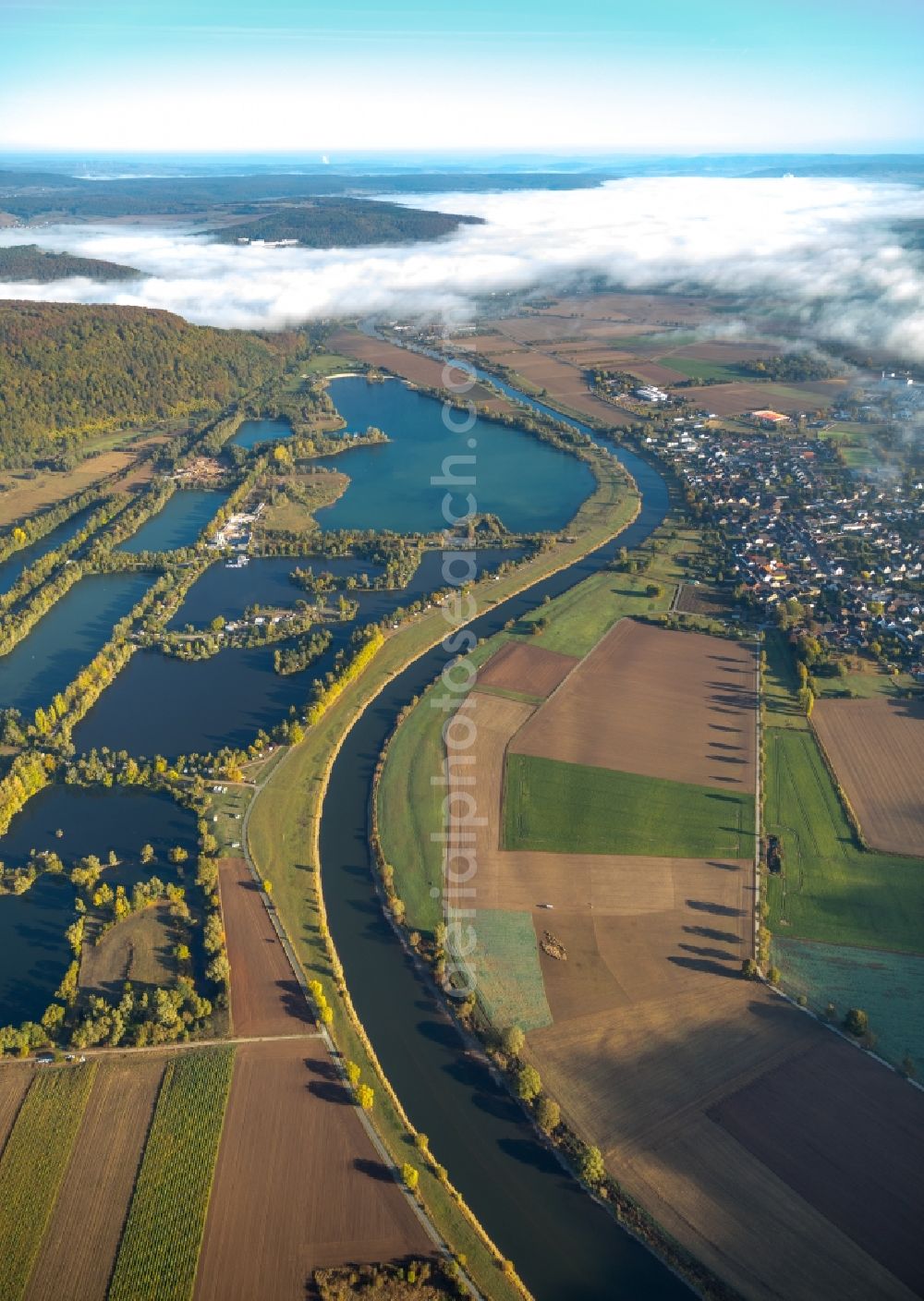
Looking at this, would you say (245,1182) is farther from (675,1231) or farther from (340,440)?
(340,440)

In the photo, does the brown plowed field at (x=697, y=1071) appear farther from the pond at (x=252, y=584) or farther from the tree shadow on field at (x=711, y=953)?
the pond at (x=252, y=584)

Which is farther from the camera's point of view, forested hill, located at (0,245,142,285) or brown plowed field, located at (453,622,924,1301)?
forested hill, located at (0,245,142,285)

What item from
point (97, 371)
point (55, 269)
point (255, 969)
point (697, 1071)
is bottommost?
point (697, 1071)

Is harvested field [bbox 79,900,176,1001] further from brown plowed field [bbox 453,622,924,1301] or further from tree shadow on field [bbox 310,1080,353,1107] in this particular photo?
brown plowed field [bbox 453,622,924,1301]

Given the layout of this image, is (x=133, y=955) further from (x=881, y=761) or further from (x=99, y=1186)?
(x=881, y=761)

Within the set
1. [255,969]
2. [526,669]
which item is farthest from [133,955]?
[526,669]

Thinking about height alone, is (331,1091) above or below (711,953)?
below

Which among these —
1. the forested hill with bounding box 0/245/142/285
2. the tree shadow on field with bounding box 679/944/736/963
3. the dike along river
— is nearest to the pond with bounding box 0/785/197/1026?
the dike along river
